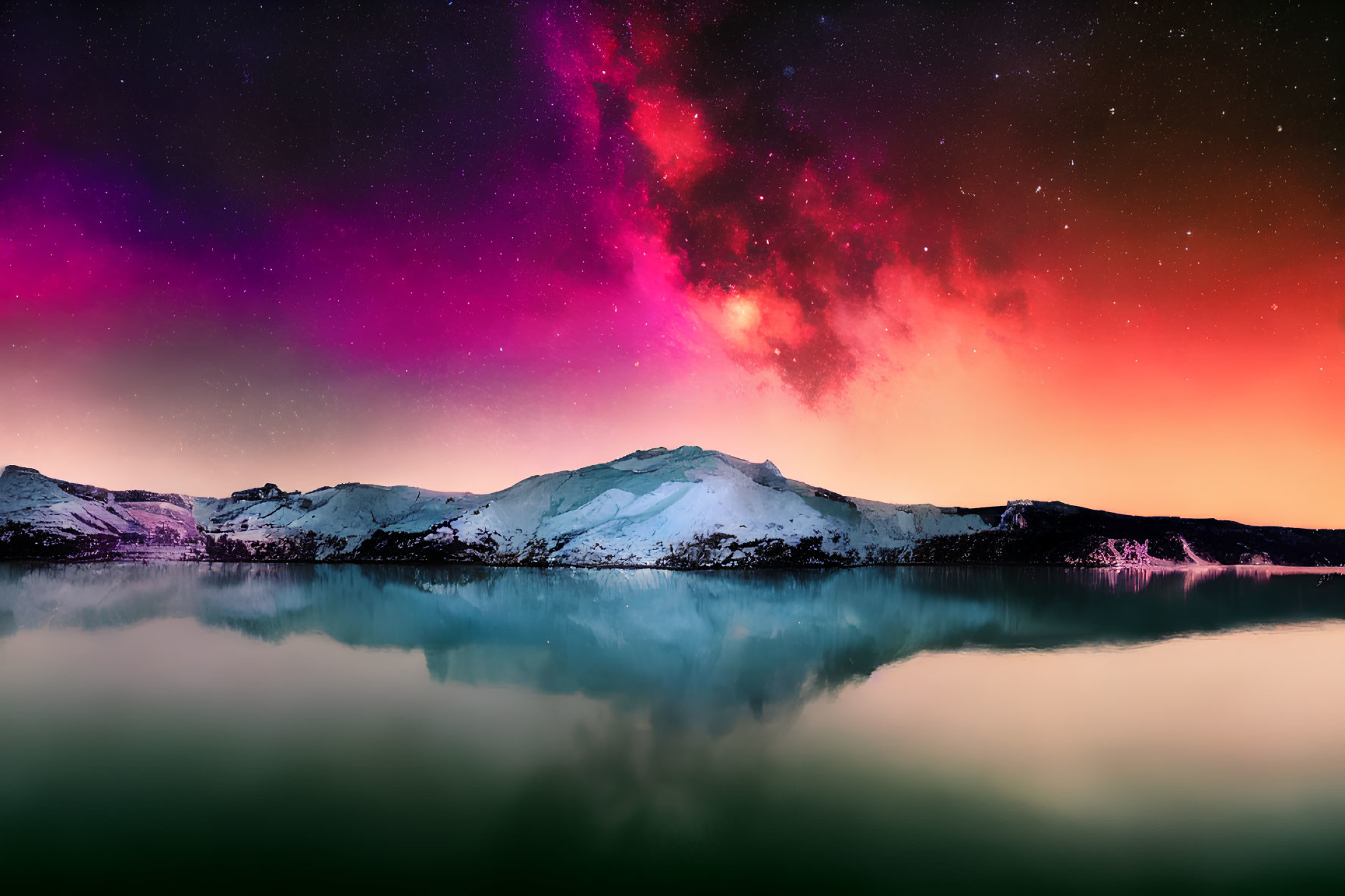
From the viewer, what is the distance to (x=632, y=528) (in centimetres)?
14675

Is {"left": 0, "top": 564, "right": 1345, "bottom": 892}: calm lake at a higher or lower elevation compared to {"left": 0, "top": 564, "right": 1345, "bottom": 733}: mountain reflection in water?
higher

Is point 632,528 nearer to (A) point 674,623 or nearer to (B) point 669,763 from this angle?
(A) point 674,623

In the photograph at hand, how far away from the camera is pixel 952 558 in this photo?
163 meters

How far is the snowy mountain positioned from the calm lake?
10842 centimetres

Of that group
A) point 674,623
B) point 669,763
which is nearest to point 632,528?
point 674,623

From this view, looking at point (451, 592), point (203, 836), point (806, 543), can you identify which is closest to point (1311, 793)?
point (203, 836)

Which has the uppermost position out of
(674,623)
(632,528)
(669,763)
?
(632,528)

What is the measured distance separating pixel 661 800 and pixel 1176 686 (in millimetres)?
13046

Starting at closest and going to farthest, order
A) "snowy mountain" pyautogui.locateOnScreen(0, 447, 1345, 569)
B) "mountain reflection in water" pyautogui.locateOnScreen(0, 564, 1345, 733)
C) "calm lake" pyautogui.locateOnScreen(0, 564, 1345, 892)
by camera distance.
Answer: "calm lake" pyautogui.locateOnScreen(0, 564, 1345, 892)
"mountain reflection in water" pyautogui.locateOnScreen(0, 564, 1345, 733)
"snowy mountain" pyautogui.locateOnScreen(0, 447, 1345, 569)

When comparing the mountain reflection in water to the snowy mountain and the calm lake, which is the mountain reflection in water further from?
the snowy mountain

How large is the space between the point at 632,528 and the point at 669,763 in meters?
139

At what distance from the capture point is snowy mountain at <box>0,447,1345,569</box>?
142m

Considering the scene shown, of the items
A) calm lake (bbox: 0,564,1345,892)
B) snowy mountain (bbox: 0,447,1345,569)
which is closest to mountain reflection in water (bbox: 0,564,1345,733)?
calm lake (bbox: 0,564,1345,892)

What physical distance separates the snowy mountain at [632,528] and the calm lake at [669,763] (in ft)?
356
